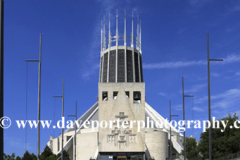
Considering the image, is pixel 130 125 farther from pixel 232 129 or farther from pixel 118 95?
pixel 232 129

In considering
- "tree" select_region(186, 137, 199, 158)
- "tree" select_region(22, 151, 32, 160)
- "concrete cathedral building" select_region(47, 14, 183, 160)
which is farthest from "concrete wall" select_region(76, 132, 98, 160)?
"tree" select_region(186, 137, 199, 158)

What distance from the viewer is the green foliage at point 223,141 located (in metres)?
43.9

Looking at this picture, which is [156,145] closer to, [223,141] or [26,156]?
[223,141]

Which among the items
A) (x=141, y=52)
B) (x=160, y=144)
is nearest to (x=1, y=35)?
(x=160, y=144)

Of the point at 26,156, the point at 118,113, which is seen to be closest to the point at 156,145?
the point at 118,113

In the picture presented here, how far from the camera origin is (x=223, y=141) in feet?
146

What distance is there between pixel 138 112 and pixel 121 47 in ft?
197

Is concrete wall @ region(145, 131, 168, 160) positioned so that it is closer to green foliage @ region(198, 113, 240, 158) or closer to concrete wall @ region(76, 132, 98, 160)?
concrete wall @ region(76, 132, 98, 160)

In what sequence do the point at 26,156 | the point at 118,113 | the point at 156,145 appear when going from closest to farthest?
the point at 26,156
the point at 118,113
the point at 156,145

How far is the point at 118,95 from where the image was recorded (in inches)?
2188

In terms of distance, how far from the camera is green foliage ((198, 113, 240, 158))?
43.9 metres

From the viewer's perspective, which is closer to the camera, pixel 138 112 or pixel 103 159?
pixel 103 159

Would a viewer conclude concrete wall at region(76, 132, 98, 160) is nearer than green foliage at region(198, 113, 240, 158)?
No

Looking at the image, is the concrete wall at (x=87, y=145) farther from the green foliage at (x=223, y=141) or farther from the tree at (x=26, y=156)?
the green foliage at (x=223, y=141)
